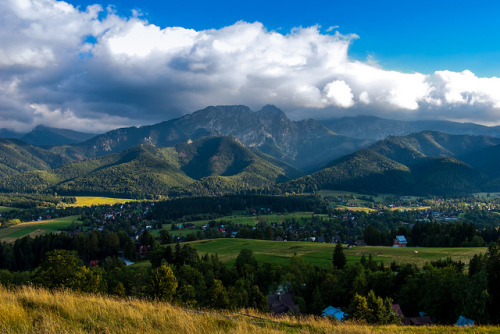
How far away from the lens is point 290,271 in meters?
53.3

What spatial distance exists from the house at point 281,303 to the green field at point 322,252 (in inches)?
955

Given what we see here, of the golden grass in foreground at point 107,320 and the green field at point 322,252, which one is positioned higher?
the golden grass in foreground at point 107,320

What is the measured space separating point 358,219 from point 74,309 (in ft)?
538

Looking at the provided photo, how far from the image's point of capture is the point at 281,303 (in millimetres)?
42625

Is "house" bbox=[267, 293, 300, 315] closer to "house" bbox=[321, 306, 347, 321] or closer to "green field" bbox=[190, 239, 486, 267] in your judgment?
"house" bbox=[321, 306, 347, 321]

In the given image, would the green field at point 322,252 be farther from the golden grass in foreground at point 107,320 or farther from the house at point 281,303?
the golden grass in foreground at point 107,320

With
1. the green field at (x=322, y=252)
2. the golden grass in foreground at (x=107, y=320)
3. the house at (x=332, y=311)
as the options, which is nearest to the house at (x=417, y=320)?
the house at (x=332, y=311)

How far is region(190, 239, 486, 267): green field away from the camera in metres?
67.6

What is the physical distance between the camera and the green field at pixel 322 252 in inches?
2662

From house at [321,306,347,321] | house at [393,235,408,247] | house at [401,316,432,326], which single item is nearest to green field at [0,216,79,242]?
house at [321,306,347,321]

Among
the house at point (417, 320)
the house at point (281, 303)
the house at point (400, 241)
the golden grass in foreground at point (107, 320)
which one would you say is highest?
the golden grass in foreground at point (107, 320)

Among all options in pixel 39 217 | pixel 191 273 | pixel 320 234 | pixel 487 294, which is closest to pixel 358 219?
pixel 320 234

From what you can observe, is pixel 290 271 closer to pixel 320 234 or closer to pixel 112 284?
pixel 112 284

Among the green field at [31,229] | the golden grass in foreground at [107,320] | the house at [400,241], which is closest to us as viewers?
the golden grass in foreground at [107,320]
